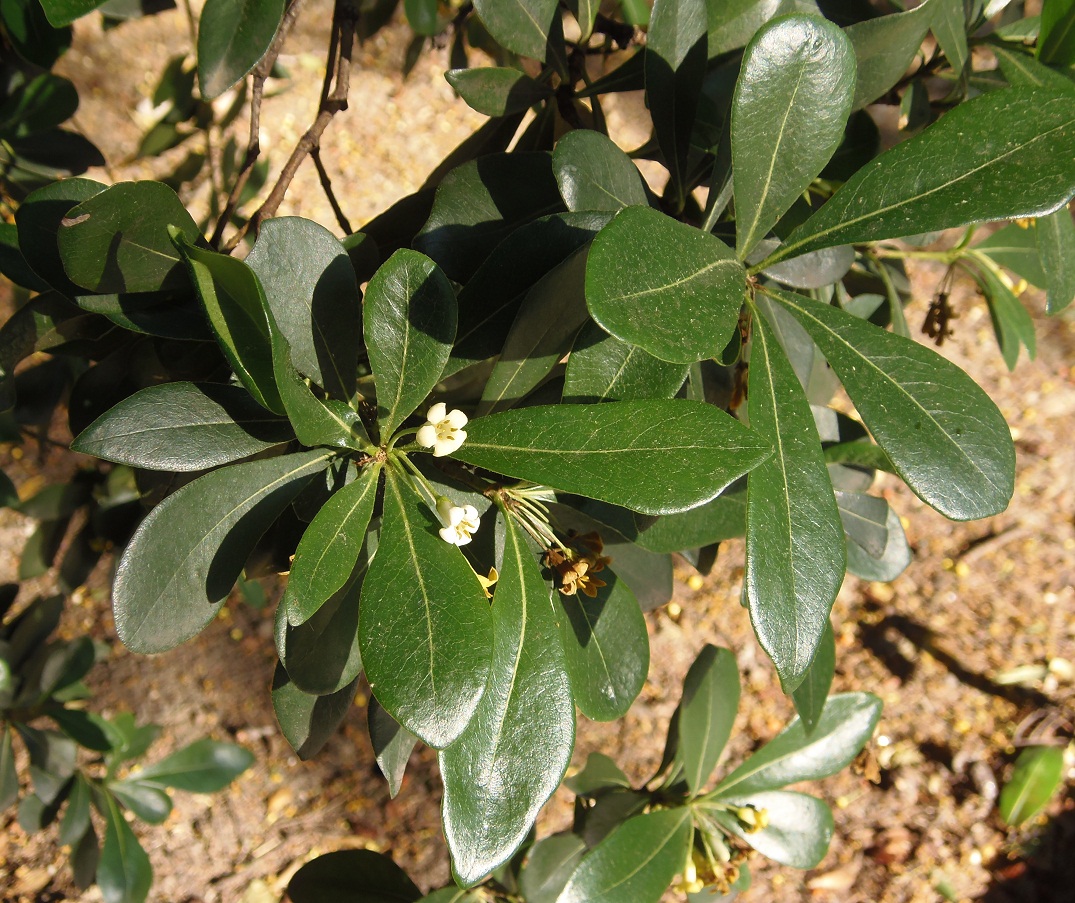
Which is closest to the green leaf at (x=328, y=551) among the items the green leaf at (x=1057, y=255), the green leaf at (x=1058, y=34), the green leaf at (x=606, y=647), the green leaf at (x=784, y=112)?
the green leaf at (x=606, y=647)

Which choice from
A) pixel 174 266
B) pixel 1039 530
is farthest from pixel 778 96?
pixel 1039 530

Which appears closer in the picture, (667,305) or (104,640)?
(667,305)

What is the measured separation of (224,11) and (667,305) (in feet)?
1.88

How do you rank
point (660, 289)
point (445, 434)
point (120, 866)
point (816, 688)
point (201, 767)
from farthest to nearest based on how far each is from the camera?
point (201, 767) < point (120, 866) < point (816, 688) < point (445, 434) < point (660, 289)

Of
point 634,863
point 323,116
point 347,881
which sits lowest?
point 347,881

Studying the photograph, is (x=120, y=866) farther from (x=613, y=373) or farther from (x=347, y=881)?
(x=613, y=373)

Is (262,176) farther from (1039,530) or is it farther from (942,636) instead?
(1039,530)

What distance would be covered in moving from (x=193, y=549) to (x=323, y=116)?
557mm

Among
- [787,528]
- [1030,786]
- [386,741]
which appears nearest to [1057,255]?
[787,528]

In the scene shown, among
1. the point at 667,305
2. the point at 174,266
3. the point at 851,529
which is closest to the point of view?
the point at 667,305

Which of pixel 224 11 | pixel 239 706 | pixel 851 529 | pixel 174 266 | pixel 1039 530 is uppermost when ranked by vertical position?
Answer: pixel 224 11

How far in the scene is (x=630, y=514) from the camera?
0.77 metres

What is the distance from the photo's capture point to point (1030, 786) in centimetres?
237

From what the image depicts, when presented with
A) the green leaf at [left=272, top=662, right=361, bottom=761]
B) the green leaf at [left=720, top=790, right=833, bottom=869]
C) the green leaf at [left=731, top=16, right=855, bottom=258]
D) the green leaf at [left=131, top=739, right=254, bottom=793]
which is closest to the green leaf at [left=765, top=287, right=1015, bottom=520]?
the green leaf at [left=731, top=16, right=855, bottom=258]
